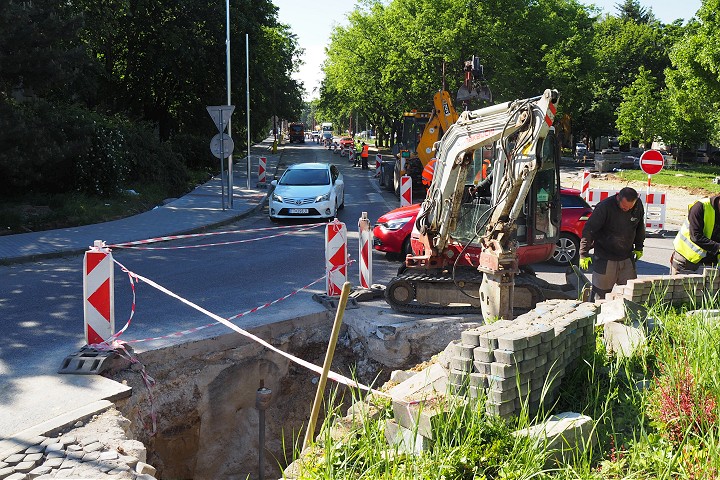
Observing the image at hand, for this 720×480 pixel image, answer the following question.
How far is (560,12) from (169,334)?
51.2 meters

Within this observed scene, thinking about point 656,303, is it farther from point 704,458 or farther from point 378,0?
point 378,0

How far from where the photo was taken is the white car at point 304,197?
63.0 feet

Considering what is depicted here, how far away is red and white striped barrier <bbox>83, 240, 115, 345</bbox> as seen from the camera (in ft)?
23.3

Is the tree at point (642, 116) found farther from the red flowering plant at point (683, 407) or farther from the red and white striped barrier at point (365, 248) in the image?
the red flowering plant at point (683, 407)

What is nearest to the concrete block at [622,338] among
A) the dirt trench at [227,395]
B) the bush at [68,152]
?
the dirt trench at [227,395]

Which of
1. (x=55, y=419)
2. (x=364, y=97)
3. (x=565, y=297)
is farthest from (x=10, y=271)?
(x=364, y=97)

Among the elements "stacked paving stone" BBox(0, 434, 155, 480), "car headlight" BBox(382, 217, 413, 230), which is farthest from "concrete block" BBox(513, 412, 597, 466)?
"car headlight" BBox(382, 217, 413, 230)

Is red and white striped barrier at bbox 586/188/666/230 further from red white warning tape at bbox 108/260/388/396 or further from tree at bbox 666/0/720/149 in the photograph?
tree at bbox 666/0/720/149

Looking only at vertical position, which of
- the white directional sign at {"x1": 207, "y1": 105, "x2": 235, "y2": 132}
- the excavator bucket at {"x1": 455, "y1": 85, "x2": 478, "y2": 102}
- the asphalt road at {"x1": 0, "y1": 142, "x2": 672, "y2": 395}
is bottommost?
the asphalt road at {"x1": 0, "y1": 142, "x2": 672, "y2": 395}

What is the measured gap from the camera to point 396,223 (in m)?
13.5

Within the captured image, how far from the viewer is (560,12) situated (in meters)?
52.9

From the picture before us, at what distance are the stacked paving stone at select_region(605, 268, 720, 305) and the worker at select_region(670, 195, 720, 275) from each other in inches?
30.0

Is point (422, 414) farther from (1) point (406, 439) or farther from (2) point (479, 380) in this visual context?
(2) point (479, 380)

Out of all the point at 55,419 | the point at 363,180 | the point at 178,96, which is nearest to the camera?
the point at 55,419
